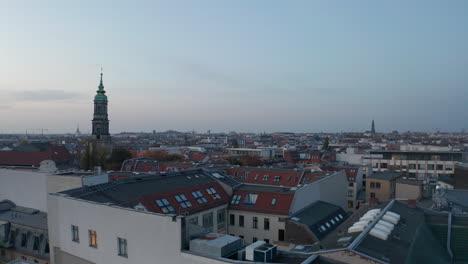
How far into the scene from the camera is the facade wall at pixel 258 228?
33000mm

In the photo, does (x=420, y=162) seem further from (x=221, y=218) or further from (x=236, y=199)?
(x=221, y=218)

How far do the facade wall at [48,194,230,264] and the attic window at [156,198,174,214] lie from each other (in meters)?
8.11

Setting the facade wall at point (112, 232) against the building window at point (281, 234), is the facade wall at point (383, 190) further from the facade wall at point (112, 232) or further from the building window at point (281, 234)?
the facade wall at point (112, 232)

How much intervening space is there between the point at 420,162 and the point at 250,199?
2255 inches

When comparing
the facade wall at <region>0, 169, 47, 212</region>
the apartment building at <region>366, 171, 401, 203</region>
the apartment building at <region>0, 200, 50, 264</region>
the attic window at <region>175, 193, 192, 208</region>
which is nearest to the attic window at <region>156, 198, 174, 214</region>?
the attic window at <region>175, 193, 192, 208</region>

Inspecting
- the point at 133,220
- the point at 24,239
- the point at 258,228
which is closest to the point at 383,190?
the point at 258,228

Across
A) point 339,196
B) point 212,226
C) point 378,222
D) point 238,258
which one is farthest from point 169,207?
point 339,196

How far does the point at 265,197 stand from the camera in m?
34.9

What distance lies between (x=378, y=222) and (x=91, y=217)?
56.1ft

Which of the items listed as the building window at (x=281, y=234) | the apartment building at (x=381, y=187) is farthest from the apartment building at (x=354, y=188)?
the building window at (x=281, y=234)

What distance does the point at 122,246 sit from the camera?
767 inches

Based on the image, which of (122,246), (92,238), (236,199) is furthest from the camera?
(236,199)

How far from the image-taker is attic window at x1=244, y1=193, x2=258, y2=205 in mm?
35219

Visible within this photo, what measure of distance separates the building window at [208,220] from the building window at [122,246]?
43.4 ft
